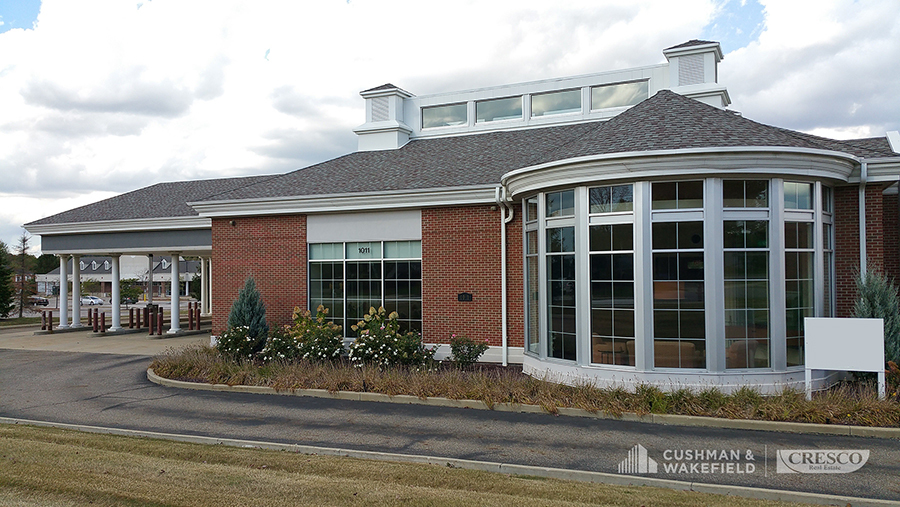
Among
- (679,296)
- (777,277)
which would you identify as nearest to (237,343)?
(679,296)

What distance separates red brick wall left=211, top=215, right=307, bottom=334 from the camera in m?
18.2

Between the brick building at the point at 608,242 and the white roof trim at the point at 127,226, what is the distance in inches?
164

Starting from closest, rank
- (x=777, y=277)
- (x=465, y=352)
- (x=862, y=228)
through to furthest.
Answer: (x=777, y=277)
(x=862, y=228)
(x=465, y=352)

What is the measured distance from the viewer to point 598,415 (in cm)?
1080

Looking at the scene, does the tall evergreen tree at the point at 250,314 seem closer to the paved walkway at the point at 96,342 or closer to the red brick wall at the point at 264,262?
the red brick wall at the point at 264,262

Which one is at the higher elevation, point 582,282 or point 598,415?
point 582,282

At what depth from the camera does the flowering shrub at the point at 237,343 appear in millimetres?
15953

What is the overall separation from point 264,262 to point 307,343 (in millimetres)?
4079

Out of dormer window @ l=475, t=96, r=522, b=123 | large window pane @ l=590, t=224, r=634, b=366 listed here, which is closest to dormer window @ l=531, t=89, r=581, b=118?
dormer window @ l=475, t=96, r=522, b=123

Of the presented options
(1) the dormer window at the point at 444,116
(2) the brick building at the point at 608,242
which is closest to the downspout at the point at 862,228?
(2) the brick building at the point at 608,242

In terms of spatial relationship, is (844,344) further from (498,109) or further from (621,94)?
(498,109)

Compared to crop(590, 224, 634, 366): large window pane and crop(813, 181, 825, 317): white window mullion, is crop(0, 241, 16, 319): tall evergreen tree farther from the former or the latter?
crop(813, 181, 825, 317): white window mullion

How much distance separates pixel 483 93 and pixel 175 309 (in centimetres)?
1526

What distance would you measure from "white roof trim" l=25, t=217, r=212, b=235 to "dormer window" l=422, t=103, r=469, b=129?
9.12m
